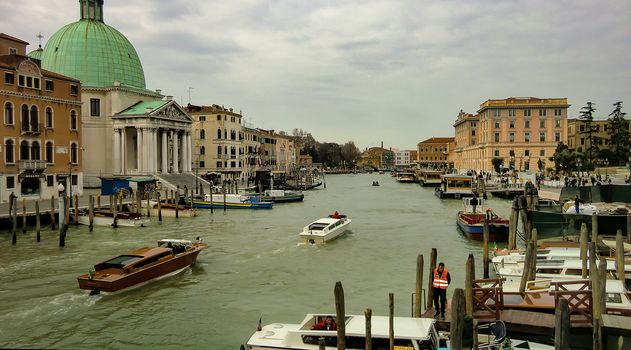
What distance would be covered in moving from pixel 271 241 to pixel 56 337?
47.6 ft

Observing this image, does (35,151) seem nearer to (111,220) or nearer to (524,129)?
(111,220)

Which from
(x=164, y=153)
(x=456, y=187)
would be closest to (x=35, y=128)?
(x=164, y=153)

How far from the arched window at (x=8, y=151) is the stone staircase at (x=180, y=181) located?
61.6 feet

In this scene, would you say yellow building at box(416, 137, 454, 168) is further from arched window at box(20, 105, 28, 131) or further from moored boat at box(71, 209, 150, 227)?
moored boat at box(71, 209, 150, 227)

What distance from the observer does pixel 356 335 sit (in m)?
9.73

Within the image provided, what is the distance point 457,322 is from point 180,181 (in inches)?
2009

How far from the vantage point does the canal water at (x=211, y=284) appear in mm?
13023

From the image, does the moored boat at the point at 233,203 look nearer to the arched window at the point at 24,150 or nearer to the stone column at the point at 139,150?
the arched window at the point at 24,150

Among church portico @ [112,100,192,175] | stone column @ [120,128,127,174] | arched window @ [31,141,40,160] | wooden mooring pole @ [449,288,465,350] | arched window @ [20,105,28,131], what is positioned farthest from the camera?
stone column @ [120,128,127,174]

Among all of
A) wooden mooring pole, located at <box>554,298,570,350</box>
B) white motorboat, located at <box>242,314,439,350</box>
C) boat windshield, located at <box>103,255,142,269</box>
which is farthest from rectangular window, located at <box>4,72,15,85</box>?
wooden mooring pole, located at <box>554,298,570,350</box>

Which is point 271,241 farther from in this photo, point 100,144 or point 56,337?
point 100,144

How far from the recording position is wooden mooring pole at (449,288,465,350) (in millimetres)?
8281

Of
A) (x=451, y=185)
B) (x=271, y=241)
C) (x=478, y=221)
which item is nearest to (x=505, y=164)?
(x=451, y=185)

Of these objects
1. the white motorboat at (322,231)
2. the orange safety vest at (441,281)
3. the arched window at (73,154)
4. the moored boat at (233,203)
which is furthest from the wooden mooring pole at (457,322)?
the arched window at (73,154)
